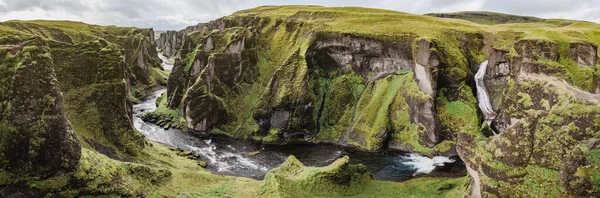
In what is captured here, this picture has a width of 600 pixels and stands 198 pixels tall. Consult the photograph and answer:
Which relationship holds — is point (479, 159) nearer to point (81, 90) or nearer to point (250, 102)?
point (81, 90)

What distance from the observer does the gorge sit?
23172 mm

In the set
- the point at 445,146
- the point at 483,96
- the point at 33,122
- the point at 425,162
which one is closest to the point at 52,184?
the point at 33,122

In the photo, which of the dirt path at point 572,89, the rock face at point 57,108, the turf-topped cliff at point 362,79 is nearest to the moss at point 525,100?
the dirt path at point 572,89

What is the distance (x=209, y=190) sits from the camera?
31.2m

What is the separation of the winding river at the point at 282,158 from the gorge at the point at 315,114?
0.37 metres

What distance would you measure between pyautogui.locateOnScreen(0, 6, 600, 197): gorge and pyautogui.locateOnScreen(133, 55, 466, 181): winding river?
37 cm

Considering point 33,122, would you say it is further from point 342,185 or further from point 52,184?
point 342,185

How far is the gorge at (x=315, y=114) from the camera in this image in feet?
76.0

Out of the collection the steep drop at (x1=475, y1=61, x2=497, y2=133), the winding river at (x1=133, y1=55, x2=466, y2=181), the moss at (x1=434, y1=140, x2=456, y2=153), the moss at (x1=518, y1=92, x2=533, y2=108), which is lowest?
the winding river at (x1=133, y1=55, x2=466, y2=181)

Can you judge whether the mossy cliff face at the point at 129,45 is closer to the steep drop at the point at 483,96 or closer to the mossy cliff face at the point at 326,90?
the mossy cliff face at the point at 326,90

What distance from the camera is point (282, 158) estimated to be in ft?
194

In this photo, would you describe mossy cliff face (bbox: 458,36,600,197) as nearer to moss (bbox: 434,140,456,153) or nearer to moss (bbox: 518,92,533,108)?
moss (bbox: 518,92,533,108)

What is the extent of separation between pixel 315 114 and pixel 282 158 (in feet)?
48.0

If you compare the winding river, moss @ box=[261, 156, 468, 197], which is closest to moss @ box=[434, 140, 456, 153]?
the winding river
